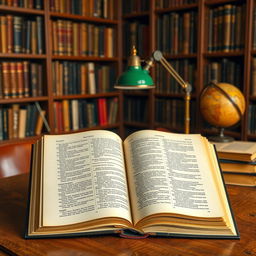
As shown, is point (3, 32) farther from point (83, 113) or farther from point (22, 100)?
point (83, 113)

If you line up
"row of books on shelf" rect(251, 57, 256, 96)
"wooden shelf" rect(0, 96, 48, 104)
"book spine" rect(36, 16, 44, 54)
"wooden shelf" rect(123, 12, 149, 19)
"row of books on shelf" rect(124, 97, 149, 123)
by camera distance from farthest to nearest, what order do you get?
1. "row of books on shelf" rect(124, 97, 149, 123)
2. "wooden shelf" rect(123, 12, 149, 19)
3. "book spine" rect(36, 16, 44, 54)
4. "wooden shelf" rect(0, 96, 48, 104)
5. "row of books on shelf" rect(251, 57, 256, 96)

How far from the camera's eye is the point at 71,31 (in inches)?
111

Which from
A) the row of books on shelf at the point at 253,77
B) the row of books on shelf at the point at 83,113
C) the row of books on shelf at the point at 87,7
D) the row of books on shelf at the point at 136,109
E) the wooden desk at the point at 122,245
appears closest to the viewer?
the wooden desk at the point at 122,245

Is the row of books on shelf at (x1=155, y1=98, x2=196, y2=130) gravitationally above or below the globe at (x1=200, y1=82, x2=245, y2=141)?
below

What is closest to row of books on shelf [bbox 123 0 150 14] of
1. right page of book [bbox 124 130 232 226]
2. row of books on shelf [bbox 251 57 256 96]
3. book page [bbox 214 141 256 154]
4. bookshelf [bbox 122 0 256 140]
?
bookshelf [bbox 122 0 256 140]

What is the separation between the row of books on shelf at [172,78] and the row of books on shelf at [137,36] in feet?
0.75

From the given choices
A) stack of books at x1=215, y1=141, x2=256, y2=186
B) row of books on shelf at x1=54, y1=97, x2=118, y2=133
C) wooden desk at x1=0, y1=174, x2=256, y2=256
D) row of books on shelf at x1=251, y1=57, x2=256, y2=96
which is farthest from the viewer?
row of books on shelf at x1=54, y1=97, x2=118, y2=133

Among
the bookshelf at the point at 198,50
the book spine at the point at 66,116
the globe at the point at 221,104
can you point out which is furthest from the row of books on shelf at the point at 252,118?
the book spine at the point at 66,116

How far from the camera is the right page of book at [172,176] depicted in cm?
84

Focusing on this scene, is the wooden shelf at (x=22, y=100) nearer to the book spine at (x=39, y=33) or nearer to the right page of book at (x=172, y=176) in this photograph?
the book spine at (x=39, y=33)

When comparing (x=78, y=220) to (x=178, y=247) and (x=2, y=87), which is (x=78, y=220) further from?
(x=2, y=87)

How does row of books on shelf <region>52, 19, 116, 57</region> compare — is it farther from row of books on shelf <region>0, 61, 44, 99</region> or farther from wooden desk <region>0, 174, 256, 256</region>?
wooden desk <region>0, 174, 256, 256</region>

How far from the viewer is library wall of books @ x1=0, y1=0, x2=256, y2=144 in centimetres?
249

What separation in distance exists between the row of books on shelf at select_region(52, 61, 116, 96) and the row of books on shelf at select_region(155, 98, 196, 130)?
485 mm
